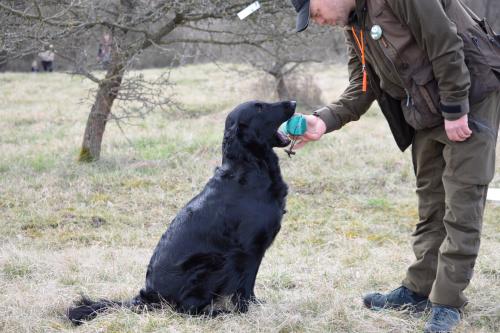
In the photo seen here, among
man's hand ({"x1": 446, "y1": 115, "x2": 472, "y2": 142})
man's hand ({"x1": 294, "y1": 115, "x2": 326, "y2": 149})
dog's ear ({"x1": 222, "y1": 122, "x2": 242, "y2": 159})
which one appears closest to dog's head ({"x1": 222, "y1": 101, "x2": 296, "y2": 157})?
dog's ear ({"x1": 222, "y1": 122, "x2": 242, "y2": 159})

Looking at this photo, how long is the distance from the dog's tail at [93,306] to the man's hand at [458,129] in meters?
1.89

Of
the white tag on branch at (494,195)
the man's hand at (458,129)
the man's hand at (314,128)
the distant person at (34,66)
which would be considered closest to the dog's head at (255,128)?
the man's hand at (314,128)

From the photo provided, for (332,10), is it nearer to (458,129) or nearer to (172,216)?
(458,129)

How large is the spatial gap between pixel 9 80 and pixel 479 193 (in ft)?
64.1

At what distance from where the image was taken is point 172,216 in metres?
6.78

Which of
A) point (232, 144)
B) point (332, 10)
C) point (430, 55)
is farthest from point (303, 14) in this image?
point (232, 144)

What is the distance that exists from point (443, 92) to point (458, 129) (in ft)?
0.65

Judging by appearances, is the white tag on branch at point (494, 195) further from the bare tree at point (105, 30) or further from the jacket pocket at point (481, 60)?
the jacket pocket at point (481, 60)

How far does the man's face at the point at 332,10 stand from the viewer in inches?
127

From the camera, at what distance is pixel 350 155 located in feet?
29.9

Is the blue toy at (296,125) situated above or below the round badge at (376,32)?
below

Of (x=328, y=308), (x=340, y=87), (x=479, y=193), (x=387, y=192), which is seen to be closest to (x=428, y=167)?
(x=479, y=193)

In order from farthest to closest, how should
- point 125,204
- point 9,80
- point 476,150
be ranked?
point 9,80 < point 125,204 < point 476,150

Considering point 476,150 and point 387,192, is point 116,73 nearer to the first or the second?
point 387,192
